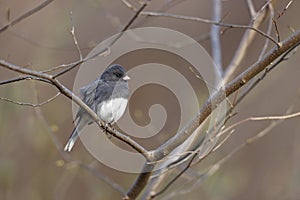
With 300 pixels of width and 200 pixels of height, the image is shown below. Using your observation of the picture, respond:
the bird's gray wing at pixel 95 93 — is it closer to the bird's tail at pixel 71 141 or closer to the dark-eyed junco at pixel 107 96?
the dark-eyed junco at pixel 107 96

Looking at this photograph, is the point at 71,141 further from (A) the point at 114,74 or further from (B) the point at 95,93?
(A) the point at 114,74

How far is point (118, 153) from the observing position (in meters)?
3.21

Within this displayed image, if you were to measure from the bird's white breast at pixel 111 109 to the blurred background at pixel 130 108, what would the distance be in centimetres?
49

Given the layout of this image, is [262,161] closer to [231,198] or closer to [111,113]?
[231,198]

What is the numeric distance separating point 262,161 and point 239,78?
3429mm

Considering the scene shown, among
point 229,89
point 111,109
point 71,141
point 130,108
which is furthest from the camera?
point 130,108

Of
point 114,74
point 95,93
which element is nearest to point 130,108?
point 114,74

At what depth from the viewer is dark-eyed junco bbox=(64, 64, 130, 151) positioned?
9.26ft

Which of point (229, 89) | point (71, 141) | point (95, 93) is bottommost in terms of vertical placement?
point (229, 89)

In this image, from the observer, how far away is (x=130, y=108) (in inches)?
185

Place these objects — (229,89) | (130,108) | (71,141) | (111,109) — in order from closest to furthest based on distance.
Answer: (229,89)
(111,109)
(71,141)
(130,108)

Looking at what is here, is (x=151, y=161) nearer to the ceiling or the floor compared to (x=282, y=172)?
nearer to the ceiling

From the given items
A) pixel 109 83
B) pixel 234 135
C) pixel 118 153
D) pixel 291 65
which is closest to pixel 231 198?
pixel 234 135

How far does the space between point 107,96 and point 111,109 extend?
0.33 ft
